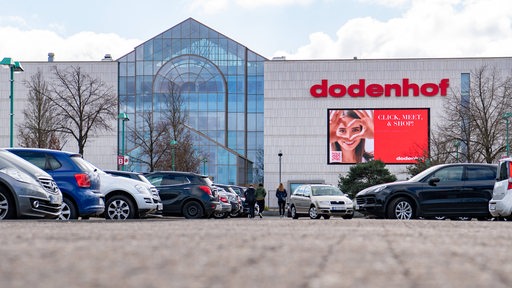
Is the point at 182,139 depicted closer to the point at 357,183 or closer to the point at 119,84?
the point at 357,183

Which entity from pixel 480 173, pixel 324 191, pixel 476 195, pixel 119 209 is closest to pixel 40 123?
pixel 324 191

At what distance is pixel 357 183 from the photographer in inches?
2363

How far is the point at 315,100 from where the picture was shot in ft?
254

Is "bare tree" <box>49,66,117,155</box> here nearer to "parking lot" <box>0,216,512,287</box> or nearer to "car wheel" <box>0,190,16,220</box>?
"car wheel" <box>0,190,16,220</box>

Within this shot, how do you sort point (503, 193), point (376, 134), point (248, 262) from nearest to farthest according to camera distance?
point (248, 262) → point (503, 193) → point (376, 134)

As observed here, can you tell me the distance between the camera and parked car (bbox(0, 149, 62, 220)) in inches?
579

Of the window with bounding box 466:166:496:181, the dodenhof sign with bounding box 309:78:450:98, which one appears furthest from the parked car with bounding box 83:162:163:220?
the dodenhof sign with bounding box 309:78:450:98

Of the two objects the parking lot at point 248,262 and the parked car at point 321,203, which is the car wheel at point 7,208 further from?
the parked car at point 321,203

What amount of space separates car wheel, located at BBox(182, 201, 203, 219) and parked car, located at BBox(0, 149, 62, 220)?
9003 mm

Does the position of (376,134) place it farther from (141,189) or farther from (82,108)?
(141,189)

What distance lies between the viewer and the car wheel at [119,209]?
19344 mm

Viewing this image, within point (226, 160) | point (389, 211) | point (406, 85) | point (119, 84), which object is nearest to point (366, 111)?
point (406, 85)

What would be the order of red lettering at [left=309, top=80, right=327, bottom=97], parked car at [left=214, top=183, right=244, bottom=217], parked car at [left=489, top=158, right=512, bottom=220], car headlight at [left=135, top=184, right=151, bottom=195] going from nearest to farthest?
parked car at [left=489, top=158, right=512, bottom=220] < car headlight at [left=135, top=184, right=151, bottom=195] < parked car at [left=214, top=183, right=244, bottom=217] < red lettering at [left=309, top=80, right=327, bottom=97]

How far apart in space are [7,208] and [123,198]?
4.93 metres
